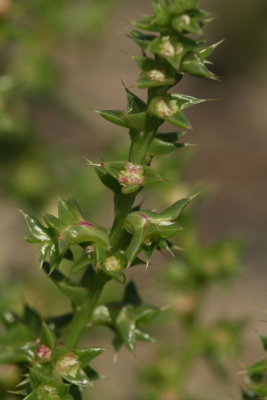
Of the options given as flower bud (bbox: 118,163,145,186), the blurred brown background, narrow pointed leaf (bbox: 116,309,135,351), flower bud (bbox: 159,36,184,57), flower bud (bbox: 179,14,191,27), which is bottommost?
the blurred brown background

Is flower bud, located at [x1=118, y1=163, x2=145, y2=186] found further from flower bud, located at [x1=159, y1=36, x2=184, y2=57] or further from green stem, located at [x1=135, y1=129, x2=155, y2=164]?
flower bud, located at [x1=159, y1=36, x2=184, y2=57]

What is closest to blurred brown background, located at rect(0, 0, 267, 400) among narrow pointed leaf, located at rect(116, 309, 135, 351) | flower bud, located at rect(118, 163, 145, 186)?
narrow pointed leaf, located at rect(116, 309, 135, 351)

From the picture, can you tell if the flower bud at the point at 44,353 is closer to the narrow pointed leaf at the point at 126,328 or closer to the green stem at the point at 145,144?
the narrow pointed leaf at the point at 126,328

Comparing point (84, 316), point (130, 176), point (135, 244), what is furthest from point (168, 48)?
point (84, 316)

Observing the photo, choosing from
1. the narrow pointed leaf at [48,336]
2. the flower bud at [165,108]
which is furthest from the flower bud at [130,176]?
the narrow pointed leaf at [48,336]

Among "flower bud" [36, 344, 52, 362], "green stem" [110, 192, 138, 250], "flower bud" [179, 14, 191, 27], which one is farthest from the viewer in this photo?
"flower bud" [36, 344, 52, 362]

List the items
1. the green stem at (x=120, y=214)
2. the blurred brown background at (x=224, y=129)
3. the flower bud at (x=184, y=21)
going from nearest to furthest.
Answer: the flower bud at (x=184, y=21) → the green stem at (x=120, y=214) → the blurred brown background at (x=224, y=129)
